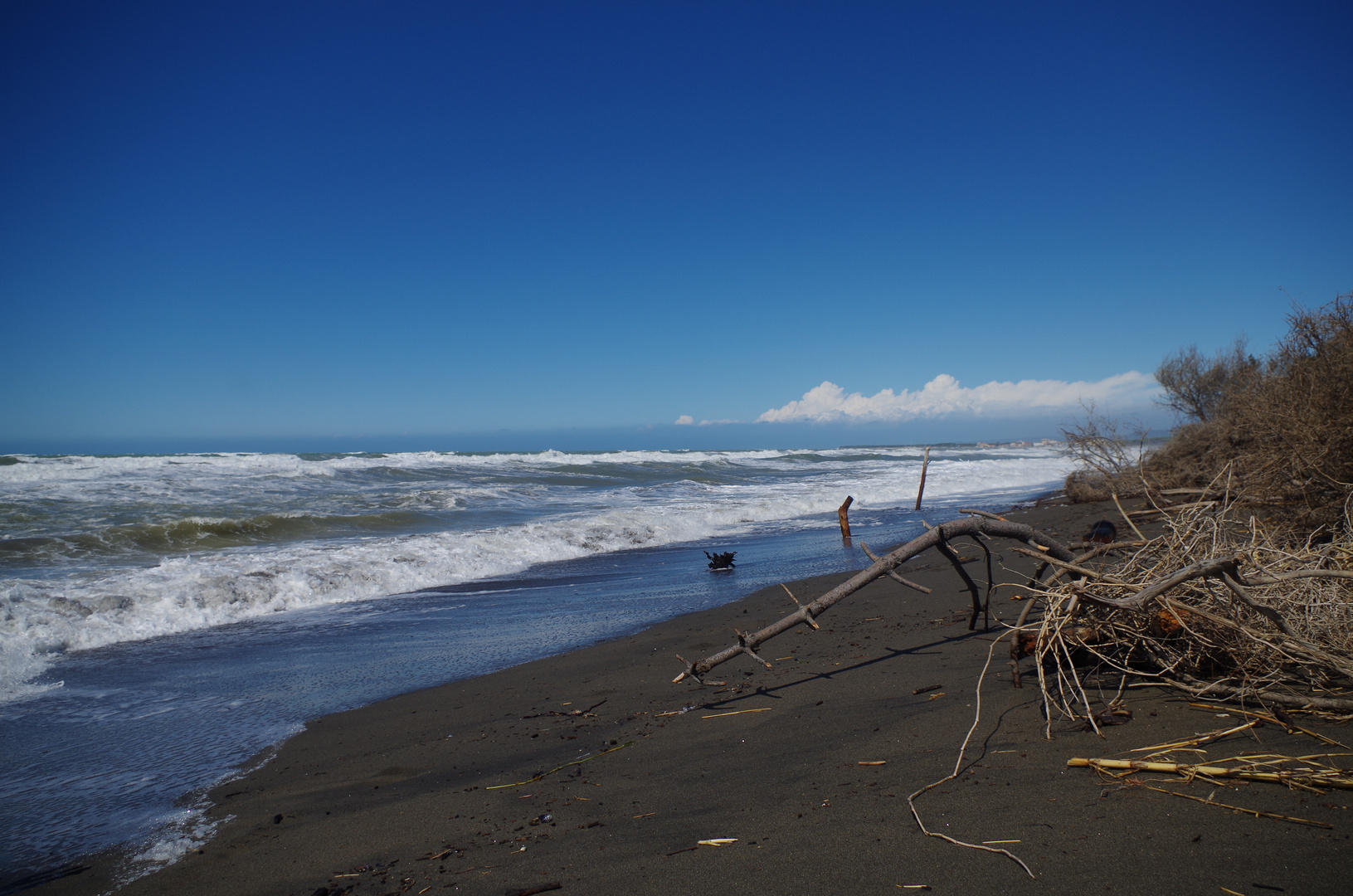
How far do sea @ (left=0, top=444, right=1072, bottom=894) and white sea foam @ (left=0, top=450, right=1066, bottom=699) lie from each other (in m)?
0.06

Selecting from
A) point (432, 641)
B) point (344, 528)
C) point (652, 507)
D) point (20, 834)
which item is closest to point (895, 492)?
point (652, 507)

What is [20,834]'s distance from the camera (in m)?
3.18

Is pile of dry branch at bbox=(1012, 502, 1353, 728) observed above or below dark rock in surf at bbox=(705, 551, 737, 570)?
above

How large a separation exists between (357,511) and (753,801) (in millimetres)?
16590

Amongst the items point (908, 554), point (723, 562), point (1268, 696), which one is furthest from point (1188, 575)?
point (723, 562)

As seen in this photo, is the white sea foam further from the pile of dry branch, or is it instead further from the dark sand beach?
the pile of dry branch

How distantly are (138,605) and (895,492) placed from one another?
1994 centimetres

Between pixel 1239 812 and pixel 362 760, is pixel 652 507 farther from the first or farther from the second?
pixel 1239 812

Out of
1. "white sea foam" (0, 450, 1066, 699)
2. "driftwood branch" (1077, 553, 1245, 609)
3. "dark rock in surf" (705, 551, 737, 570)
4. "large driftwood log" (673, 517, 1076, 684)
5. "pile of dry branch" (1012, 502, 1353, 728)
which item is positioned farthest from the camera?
"dark rock in surf" (705, 551, 737, 570)

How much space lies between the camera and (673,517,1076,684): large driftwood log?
3.80 m

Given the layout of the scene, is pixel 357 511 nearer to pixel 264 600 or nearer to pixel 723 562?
pixel 264 600

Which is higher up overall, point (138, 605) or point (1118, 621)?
point (1118, 621)

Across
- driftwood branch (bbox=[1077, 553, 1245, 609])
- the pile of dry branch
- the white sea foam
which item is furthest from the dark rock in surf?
driftwood branch (bbox=[1077, 553, 1245, 609])

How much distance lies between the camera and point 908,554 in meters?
3.92
